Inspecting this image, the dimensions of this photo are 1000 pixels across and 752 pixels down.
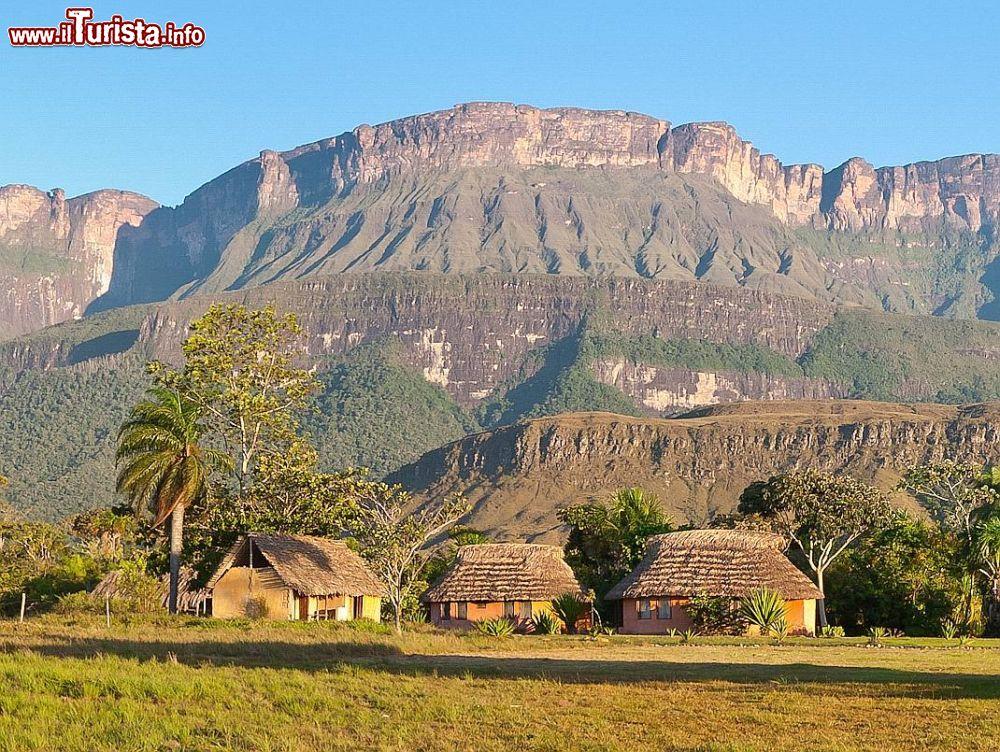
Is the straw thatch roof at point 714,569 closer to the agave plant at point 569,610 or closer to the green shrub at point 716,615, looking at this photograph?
the green shrub at point 716,615

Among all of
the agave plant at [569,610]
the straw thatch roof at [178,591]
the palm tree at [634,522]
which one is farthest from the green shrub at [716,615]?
the straw thatch roof at [178,591]

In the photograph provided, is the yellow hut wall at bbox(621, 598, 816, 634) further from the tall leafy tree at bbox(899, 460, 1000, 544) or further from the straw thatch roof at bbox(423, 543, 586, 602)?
the tall leafy tree at bbox(899, 460, 1000, 544)

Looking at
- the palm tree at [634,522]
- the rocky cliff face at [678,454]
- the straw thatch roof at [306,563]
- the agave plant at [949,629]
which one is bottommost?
the agave plant at [949,629]

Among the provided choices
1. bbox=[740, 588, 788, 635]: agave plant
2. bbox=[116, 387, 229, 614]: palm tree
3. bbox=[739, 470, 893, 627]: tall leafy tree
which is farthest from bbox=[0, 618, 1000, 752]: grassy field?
bbox=[739, 470, 893, 627]: tall leafy tree

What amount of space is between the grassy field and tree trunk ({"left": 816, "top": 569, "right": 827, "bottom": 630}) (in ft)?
71.3

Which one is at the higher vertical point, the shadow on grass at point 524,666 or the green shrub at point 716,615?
the green shrub at point 716,615

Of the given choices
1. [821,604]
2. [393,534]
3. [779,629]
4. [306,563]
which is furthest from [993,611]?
[306,563]

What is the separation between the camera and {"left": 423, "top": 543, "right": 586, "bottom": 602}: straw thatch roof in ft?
199

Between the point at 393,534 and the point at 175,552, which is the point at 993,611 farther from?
the point at 175,552

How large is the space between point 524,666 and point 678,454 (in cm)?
15036

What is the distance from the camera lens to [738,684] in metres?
29.1

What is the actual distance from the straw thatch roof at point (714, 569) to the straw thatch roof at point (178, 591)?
53.1 ft

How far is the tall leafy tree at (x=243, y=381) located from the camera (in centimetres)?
5750

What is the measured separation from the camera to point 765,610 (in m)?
52.8
